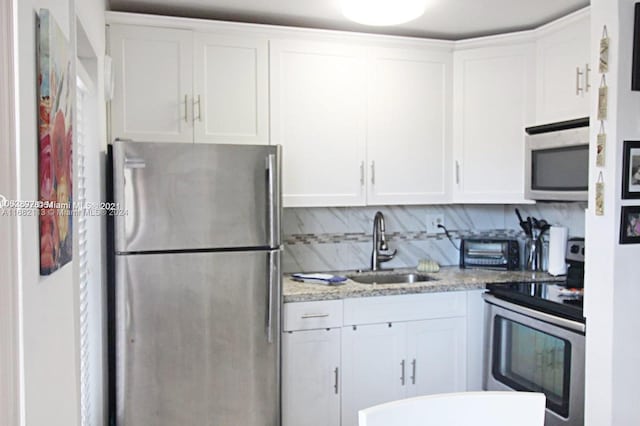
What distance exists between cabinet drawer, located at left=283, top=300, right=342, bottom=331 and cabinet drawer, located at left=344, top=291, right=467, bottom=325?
0.06m

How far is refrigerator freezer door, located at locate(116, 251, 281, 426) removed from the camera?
90.9 inches

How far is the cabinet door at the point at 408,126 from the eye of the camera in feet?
10.0

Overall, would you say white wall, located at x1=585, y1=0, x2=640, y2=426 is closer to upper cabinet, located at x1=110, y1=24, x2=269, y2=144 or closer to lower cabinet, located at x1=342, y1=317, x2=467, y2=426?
lower cabinet, located at x1=342, y1=317, x2=467, y2=426

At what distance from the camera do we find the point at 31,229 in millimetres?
958

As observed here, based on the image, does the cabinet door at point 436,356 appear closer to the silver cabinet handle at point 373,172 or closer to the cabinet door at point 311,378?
the cabinet door at point 311,378

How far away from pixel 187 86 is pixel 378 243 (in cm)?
144

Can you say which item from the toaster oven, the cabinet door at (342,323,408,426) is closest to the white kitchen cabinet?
the cabinet door at (342,323,408,426)

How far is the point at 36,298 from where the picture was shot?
39.6 inches

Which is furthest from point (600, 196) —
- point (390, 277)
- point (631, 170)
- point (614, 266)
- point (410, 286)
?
point (390, 277)

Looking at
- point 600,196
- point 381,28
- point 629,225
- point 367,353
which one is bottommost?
point 367,353

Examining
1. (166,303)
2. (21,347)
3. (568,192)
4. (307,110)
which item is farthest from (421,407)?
(307,110)

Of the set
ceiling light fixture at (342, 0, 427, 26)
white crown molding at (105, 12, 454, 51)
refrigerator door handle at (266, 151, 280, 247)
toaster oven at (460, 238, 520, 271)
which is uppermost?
white crown molding at (105, 12, 454, 51)

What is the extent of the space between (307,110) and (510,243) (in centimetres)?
150

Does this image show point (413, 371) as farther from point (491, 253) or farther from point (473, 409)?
point (473, 409)
